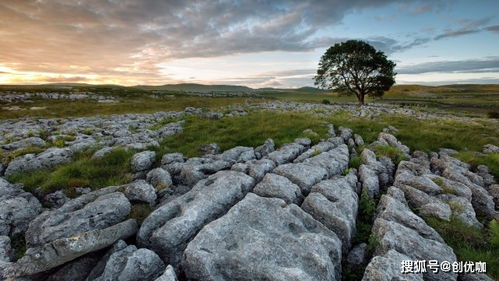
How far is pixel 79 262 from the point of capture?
286 inches

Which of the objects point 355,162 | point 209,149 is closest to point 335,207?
point 355,162

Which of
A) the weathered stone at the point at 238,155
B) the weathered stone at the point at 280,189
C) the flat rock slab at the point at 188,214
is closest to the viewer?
the flat rock slab at the point at 188,214

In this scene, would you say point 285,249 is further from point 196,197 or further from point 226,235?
point 196,197

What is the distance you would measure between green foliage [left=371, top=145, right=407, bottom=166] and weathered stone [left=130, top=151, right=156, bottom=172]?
13313 millimetres

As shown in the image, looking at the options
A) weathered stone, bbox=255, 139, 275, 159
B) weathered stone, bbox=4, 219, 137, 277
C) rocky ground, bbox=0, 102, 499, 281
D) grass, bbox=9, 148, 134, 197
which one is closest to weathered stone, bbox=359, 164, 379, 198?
rocky ground, bbox=0, 102, 499, 281

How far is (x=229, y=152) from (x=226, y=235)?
8722mm

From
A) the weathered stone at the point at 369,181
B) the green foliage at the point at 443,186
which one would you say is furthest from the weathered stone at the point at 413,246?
the green foliage at the point at 443,186

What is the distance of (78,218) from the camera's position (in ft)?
28.1

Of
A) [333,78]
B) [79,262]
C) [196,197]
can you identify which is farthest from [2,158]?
[333,78]

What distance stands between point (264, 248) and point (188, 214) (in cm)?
269

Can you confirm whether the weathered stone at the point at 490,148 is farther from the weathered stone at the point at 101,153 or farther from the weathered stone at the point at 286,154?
the weathered stone at the point at 101,153

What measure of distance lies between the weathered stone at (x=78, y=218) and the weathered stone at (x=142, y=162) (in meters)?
4.08

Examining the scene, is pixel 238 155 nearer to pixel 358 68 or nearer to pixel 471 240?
pixel 471 240

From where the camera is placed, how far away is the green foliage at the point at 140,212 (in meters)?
9.45
